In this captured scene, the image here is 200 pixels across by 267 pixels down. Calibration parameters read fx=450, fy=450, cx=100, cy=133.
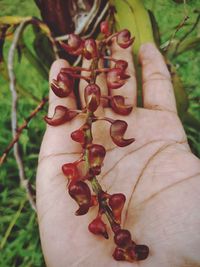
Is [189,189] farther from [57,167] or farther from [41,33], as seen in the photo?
[41,33]

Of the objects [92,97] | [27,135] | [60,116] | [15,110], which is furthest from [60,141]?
[27,135]

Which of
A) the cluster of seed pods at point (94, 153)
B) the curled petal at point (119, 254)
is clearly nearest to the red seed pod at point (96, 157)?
the cluster of seed pods at point (94, 153)

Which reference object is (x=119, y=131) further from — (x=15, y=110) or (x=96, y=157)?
(x=15, y=110)

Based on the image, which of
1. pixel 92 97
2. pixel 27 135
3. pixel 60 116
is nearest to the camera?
pixel 92 97

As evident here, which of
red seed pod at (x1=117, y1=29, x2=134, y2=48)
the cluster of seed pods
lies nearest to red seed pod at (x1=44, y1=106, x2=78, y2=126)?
the cluster of seed pods

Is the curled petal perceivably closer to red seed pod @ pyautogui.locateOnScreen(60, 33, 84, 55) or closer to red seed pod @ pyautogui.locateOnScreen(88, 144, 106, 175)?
red seed pod @ pyautogui.locateOnScreen(88, 144, 106, 175)
